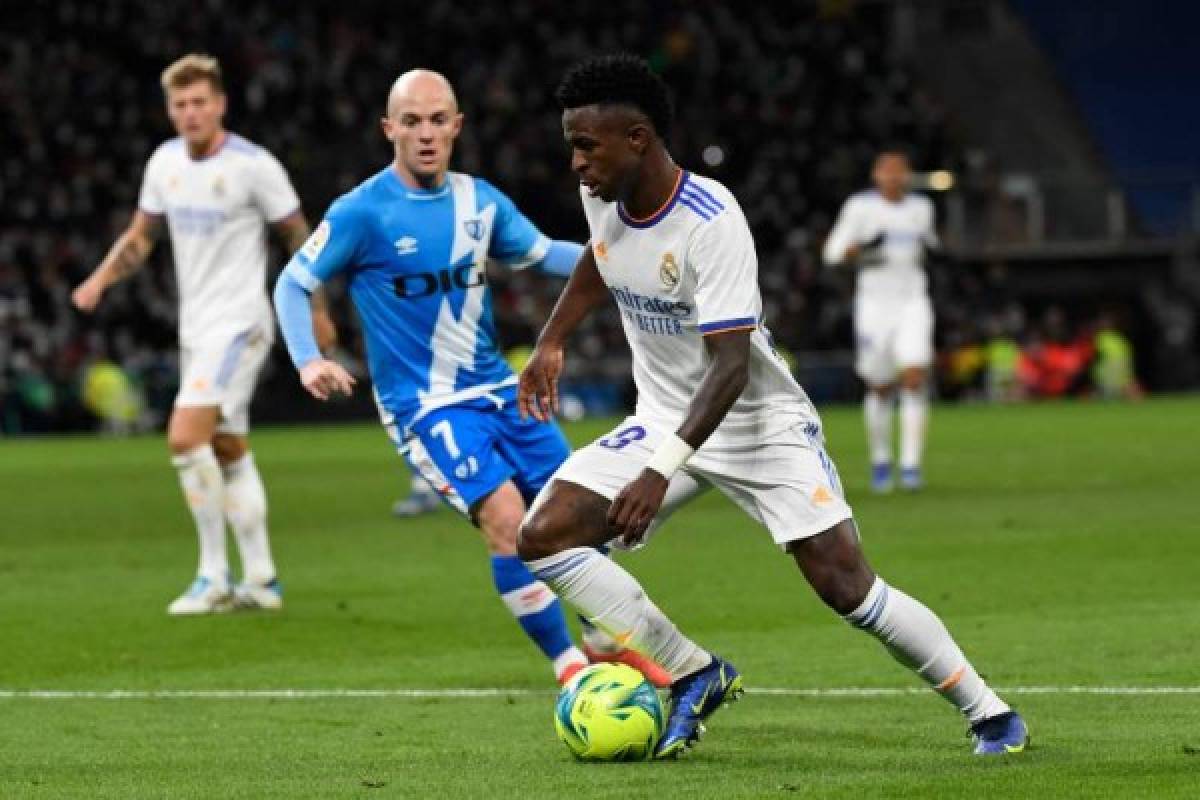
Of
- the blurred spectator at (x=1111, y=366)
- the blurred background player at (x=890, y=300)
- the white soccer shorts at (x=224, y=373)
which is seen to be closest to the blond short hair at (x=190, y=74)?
the white soccer shorts at (x=224, y=373)

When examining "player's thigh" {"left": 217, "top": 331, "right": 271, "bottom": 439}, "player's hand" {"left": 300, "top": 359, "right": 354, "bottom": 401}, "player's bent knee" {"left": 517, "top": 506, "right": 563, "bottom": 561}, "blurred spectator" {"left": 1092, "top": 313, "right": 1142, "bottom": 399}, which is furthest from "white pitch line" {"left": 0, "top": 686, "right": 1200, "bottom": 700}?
"blurred spectator" {"left": 1092, "top": 313, "right": 1142, "bottom": 399}

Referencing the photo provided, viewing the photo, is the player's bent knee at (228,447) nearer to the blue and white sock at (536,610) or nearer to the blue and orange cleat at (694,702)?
the blue and white sock at (536,610)

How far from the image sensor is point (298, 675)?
391 inches

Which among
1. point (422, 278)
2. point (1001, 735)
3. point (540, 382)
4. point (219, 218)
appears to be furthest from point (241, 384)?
point (1001, 735)

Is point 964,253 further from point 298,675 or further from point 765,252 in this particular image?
point 298,675

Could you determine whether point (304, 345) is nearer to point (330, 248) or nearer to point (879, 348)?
point (330, 248)

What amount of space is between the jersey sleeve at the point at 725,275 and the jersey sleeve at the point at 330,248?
2659mm

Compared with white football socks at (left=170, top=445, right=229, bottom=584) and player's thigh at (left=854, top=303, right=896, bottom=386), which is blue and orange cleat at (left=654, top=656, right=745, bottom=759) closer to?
white football socks at (left=170, top=445, right=229, bottom=584)

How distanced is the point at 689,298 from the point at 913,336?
12.6m

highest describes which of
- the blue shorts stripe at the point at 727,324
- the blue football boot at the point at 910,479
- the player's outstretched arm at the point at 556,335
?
the blue shorts stripe at the point at 727,324

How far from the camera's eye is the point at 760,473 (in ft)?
24.7

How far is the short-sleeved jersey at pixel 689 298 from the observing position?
23.9 ft

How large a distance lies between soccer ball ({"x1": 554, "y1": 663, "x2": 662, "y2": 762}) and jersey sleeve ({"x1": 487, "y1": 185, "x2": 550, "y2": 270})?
279cm

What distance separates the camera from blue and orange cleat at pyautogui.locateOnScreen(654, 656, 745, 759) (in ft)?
25.0
